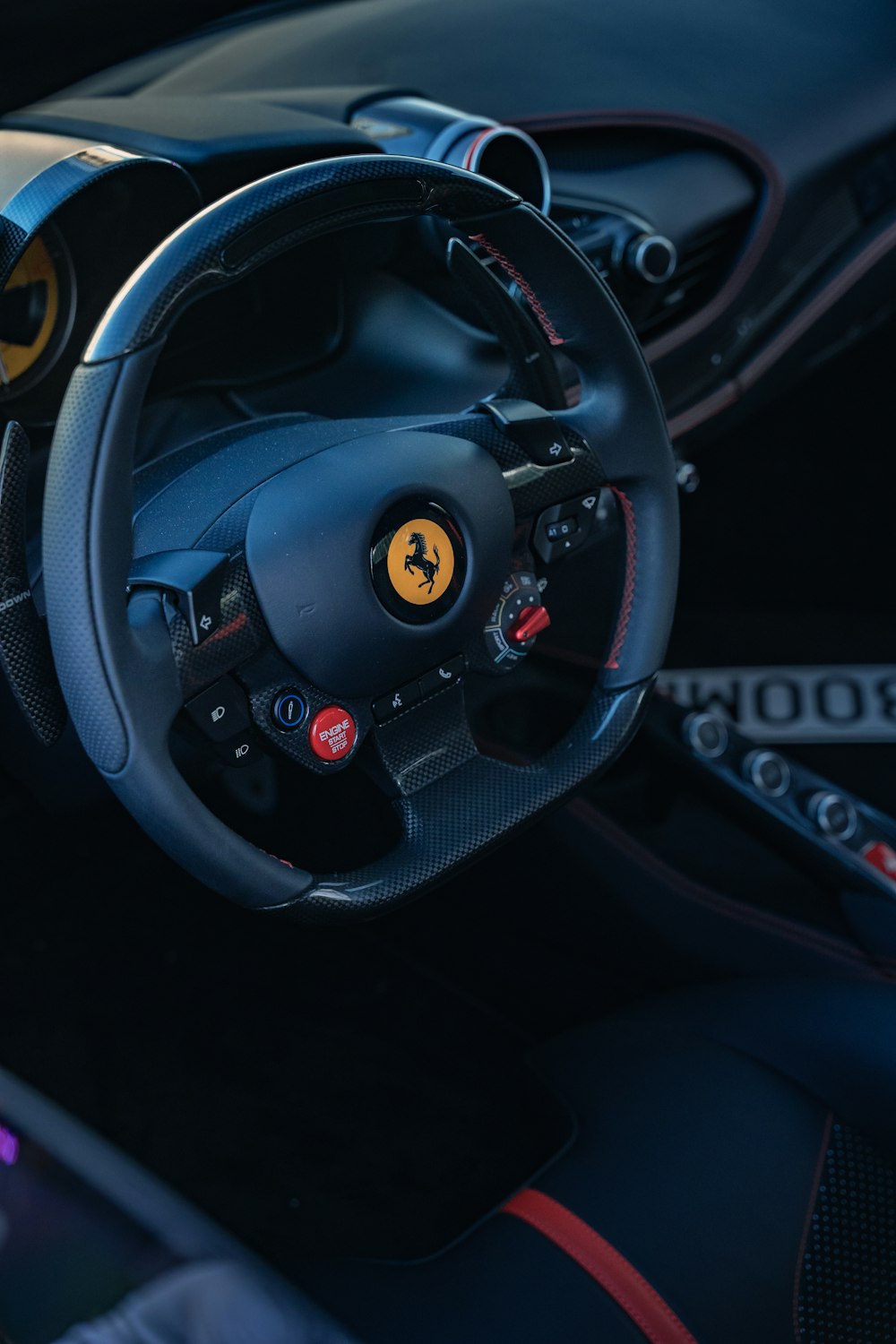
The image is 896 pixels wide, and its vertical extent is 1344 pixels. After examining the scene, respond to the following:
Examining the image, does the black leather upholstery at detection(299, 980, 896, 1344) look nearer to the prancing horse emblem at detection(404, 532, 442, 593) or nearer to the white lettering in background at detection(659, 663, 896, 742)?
the prancing horse emblem at detection(404, 532, 442, 593)

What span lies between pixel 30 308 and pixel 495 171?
1.79ft

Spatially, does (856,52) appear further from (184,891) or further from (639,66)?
(184,891)

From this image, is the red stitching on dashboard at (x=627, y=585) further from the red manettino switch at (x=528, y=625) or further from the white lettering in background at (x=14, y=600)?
the white lettering in background at (x=14, y=600)

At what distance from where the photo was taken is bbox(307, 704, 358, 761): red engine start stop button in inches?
39.4

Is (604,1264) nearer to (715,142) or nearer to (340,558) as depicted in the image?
(340,558)

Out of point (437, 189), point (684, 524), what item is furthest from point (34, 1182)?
point (684, 524)

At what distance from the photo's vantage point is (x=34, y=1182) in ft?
2.21

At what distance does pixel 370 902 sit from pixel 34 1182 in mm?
368

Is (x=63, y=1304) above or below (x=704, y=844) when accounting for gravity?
above

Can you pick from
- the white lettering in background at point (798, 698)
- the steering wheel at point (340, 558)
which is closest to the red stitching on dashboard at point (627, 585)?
the steering wheel at point (340, 558)

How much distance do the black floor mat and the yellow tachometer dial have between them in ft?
1.98

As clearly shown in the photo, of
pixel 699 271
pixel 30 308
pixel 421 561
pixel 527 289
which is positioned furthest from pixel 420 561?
pixel 699 271

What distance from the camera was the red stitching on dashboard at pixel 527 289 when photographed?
1058mm

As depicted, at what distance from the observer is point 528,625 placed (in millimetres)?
1133
